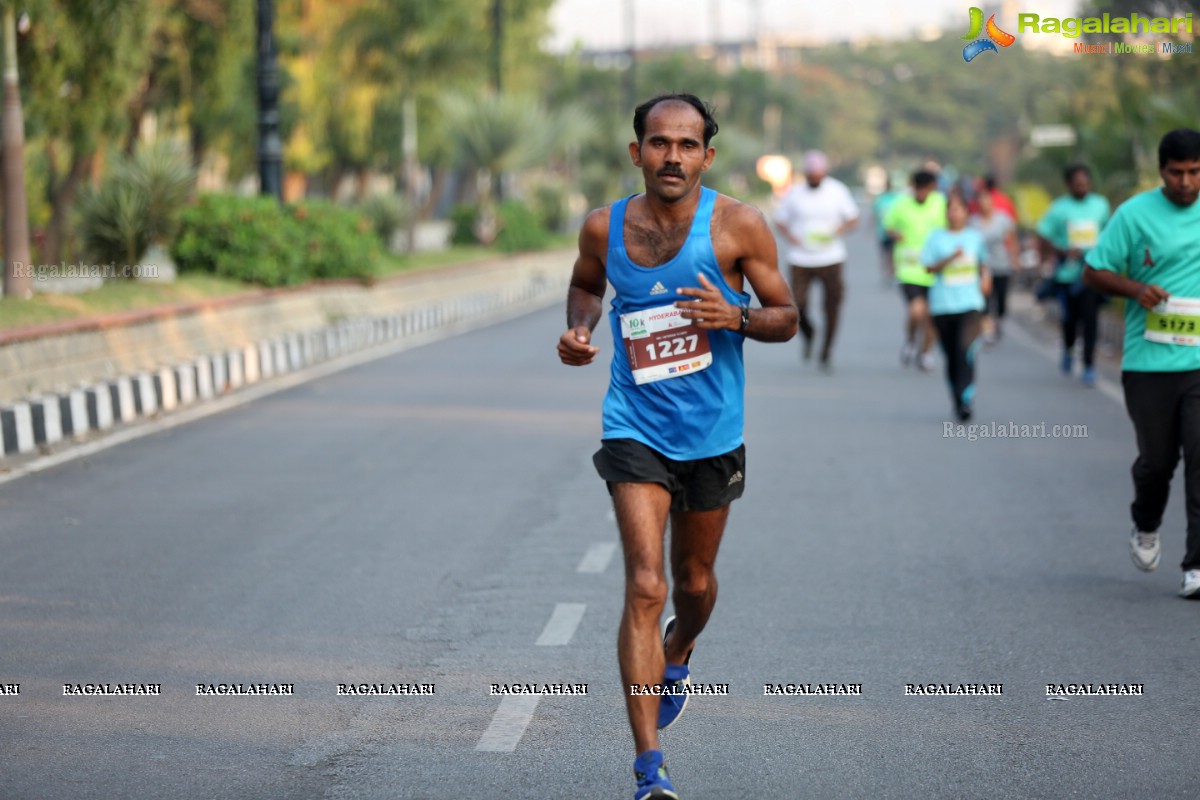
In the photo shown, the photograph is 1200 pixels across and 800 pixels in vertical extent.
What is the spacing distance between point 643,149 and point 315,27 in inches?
1335

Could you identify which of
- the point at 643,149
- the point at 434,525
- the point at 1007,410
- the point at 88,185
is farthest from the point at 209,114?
the point at 643,149

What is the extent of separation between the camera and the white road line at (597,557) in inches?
346

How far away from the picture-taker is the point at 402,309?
2556 centimetres

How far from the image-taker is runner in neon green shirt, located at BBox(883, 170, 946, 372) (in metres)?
18.1

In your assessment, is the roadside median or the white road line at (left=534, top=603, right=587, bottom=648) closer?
the white road line at (left=534, top=603, right=587, bottom=648)

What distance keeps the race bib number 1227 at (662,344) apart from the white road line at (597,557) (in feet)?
11.1

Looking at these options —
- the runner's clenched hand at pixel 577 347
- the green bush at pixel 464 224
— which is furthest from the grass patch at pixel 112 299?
the green bush at pixel 464 224

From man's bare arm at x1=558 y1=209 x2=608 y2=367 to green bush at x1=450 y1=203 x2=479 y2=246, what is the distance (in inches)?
1295

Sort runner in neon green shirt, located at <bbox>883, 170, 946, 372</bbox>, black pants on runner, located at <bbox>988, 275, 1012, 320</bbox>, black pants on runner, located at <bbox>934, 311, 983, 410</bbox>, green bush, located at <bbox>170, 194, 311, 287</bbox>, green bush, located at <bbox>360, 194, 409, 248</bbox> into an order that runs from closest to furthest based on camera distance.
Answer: black pants on runner, located at <bbox>934, 311, 983, 410</bbox> < runner in neon green shirt, located at <bbox>883, 170, 946, 372</bbox> < green bush, located at <bbox>170, 194, 311, 287</bbox> < black pants on runner, located at <bbox>988, 275, 1012, 320</bbox> < green bush, located at <bbox>360, 194, 409, 248</bbox>

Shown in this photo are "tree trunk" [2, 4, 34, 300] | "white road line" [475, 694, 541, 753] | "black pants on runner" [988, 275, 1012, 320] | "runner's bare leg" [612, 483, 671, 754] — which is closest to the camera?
"runner's bare leg" [612, 483, 671, 754]

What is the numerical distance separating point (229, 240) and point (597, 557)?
13337mm

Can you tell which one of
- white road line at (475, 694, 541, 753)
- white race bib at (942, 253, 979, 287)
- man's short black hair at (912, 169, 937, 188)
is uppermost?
man's short black hair at (912, 169, 937, 188)

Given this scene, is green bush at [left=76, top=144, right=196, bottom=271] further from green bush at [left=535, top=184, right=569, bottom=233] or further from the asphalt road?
green bush at [left=535, top=184, right=569, bottom=233]

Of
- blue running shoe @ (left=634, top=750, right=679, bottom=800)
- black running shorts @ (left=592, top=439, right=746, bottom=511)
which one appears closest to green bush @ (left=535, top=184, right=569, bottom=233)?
black running shorts @ (left=592, top=439, right=746, bottom=511)
